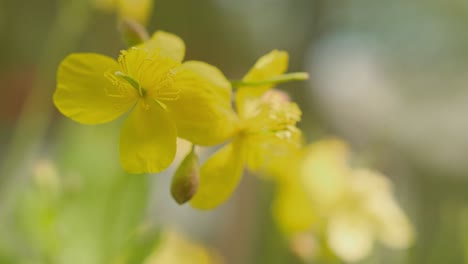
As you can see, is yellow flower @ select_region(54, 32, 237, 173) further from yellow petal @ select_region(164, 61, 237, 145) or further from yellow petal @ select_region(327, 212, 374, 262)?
yellow petal @ select_region(327, 212, 374, 262)

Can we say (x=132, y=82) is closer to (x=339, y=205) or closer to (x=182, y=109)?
(x=182, y=109)

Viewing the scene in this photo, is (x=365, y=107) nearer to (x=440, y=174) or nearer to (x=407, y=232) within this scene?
(x=440, y=174)

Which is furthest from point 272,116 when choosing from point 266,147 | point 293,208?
point 293,208

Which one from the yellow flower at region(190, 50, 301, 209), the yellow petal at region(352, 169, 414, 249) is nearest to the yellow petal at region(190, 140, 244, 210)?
the yellow flower at region(190, 50, 301, 209)

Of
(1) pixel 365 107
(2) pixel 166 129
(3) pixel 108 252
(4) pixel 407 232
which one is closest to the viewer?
(2) pixel 166 129

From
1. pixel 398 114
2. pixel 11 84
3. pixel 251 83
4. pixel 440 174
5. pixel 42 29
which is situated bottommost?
pixel 251 83

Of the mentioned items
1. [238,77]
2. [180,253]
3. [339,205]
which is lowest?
[180,253]

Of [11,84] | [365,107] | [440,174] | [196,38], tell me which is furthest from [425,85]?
[11,84]
